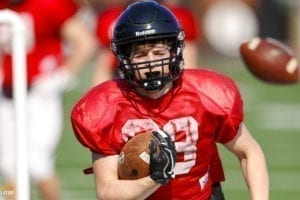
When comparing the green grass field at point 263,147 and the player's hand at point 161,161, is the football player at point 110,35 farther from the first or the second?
the player's hand at point 161,161

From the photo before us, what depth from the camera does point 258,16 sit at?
61.9 feet

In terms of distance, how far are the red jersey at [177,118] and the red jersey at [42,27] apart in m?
2.73

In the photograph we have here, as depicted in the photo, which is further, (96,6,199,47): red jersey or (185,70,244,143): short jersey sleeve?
(96,6,199,47): red jersey

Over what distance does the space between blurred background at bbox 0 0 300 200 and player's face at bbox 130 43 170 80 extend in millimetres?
2593

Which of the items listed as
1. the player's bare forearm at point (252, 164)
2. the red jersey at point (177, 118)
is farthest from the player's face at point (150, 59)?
the player's bare forearm at point (252, 164)

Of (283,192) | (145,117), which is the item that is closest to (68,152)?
(283,192)

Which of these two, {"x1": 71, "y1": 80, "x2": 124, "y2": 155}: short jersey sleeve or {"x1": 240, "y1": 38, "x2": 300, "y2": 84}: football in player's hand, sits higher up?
{"x1": 240, "y1": 38, "x2": 300, "y2": 84}: football in player's hand

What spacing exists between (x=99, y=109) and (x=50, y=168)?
2.76 meters

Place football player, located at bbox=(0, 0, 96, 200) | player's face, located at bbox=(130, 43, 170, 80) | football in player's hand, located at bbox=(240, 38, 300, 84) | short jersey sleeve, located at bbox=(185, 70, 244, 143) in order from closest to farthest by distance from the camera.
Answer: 1. player's face, located at bbox=(130, 43, 170, 80)
2. short jersey sleeve, located at bbox=(185, 70, 244, 143)
3. football in player's hand, located at bbox=(240, 38, 300, 84)
4. football player, located at bbox=(0, 0, 96, 200)

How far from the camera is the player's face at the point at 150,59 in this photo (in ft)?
14.5

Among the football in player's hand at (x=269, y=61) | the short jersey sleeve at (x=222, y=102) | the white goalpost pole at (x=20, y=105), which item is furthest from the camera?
the football in player's hand at (x=269, y=61)

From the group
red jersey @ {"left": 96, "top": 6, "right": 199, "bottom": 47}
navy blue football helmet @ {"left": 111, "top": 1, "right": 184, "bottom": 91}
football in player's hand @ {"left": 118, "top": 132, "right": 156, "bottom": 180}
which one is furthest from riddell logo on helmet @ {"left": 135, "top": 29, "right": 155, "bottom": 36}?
red jersey @ {"left": 96, "top": 6, "right": 199, "bottom": 47}

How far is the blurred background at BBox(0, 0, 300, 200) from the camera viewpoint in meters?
8.99

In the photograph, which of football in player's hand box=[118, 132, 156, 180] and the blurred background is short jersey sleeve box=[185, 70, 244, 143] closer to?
football in player's hand box=[118, 132, 156, 180]
